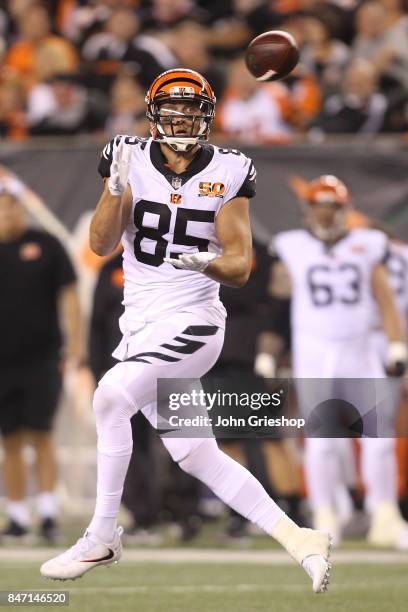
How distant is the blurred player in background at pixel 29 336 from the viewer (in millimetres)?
8539

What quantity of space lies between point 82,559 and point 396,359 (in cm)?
330

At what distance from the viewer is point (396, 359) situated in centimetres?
815

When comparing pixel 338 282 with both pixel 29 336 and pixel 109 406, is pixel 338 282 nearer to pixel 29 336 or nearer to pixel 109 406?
pixel 29 336

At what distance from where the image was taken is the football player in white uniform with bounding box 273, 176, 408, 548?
835 centimetres

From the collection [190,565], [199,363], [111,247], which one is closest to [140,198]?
[111,247]

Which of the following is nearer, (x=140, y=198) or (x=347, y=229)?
(x=140, y=198)

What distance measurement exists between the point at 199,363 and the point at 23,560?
250 cm

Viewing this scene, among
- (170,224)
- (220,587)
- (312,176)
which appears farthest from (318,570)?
(312,176)

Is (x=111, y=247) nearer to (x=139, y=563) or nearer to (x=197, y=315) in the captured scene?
(x=197, y=315)

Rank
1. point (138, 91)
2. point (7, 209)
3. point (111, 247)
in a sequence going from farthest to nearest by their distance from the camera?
point (138, 91) < point (7, 209) < point (111, 247)

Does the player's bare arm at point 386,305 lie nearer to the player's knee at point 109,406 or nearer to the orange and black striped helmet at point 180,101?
the orange and black striped helmet at point 180,101

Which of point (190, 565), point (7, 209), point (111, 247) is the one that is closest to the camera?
point (111, 247)

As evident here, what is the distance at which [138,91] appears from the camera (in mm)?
10219

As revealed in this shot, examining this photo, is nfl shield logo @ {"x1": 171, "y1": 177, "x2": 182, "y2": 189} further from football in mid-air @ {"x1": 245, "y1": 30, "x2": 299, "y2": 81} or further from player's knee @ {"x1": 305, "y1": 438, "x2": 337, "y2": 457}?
player's knee @ {"x1": 305, "y1": 438, "x2": 337, "y2": 457}
